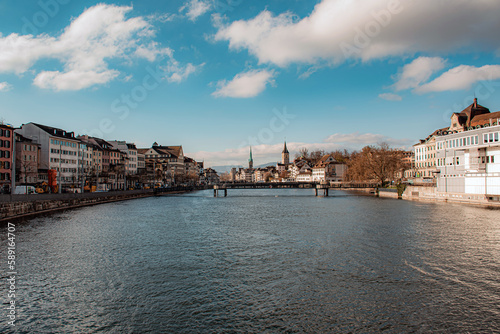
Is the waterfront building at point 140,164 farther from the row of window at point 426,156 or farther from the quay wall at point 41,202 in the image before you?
the row of window at point 426,156

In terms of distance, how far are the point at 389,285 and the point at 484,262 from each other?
26.1ft

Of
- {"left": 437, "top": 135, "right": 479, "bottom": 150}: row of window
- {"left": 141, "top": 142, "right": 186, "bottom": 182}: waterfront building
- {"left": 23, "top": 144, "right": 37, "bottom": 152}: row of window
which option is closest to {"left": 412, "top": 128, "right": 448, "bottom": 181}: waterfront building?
{"left": 437, "top": 135, "right": 479, "bottom": 150}: row of window

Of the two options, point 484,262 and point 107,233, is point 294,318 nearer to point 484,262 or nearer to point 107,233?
point 484,262

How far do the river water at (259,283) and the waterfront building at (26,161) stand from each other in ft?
166

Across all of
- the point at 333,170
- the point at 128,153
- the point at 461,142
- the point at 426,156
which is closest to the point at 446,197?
the point at 461,142

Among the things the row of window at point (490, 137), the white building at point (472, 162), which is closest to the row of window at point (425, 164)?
the white building at point (472, 162)

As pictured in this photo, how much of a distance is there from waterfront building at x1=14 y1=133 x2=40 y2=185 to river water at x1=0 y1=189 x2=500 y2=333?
50.7 metres

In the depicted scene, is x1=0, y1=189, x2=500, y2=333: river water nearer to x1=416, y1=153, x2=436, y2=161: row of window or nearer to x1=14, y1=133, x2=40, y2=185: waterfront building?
x1=14, y1=133, x2=40, y2=185: waterfront building

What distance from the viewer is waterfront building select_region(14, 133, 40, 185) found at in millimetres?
69125

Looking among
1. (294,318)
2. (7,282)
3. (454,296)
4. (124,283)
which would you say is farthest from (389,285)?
(7,282)

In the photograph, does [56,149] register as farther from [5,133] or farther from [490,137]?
[490,137]

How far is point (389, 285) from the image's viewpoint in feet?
49.1

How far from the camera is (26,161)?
70.9 m

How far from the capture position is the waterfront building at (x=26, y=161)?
69.1m
